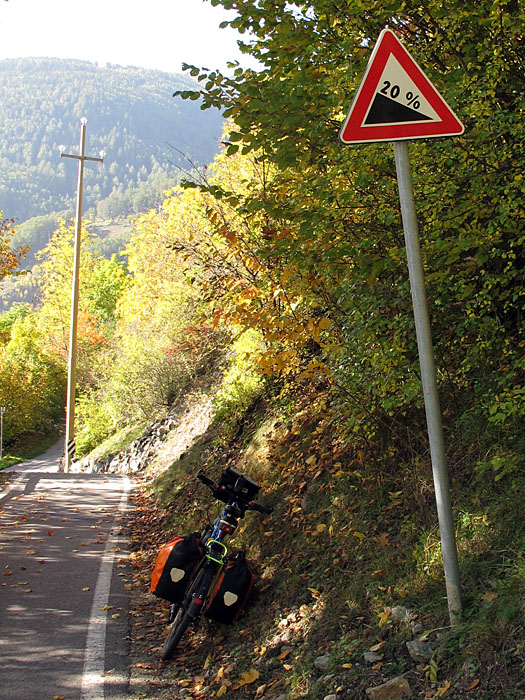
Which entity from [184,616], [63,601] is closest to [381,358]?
[184,616]

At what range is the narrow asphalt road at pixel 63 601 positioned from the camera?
17.0 ft

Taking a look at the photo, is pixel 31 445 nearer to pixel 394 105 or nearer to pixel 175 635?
pixel 175 635

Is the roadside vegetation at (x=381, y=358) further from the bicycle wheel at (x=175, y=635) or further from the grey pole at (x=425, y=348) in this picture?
the grey pole at (x=425, y=348)

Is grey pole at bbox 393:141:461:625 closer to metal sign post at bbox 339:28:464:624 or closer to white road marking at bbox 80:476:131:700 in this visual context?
metal sign post at bbox 339:28:464:624

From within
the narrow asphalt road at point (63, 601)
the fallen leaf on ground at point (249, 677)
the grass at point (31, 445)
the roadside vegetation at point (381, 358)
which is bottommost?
the grass at point (31, 445)

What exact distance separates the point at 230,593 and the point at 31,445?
46.4 metres

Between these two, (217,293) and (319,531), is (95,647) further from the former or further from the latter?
(217,293)

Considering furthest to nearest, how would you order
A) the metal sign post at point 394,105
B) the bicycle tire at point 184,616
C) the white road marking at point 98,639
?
the bicycle tire at point 184,616, the white road marking at point 98,639, the metal sign post at point 394,105

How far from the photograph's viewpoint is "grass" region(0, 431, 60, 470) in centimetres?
4462

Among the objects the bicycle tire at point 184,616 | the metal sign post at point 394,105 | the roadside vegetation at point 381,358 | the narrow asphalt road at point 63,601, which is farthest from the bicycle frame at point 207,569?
the metal sign post at point 394,105

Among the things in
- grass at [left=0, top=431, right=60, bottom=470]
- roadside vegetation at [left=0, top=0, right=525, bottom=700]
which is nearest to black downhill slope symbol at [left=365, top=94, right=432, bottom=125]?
roadside vegetation at [left=0, top=0, right=525, bottom=700]

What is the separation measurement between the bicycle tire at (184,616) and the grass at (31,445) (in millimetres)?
39365

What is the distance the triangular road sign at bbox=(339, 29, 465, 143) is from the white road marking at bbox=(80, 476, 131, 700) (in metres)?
4.23

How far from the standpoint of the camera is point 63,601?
7.02 metres
